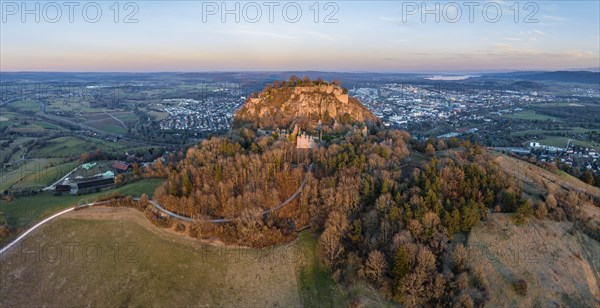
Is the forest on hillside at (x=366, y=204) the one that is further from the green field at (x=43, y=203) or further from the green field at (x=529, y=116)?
the green field at (x=529, y=116)

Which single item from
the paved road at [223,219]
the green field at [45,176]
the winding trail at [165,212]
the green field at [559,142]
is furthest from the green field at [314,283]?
the green field at [559,142]

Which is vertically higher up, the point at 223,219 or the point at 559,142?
the point at 559,142

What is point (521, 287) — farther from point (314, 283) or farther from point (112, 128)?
point (112, 128)

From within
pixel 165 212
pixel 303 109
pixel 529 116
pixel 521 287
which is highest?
pixel 529 116

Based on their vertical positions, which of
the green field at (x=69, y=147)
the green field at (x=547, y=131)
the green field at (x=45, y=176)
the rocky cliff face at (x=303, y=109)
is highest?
the rocky cliff face at (x=303, y=109)

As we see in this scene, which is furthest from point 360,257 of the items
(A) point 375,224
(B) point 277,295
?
(B) point 277,295

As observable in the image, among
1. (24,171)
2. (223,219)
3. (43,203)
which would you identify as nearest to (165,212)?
(223,219)
